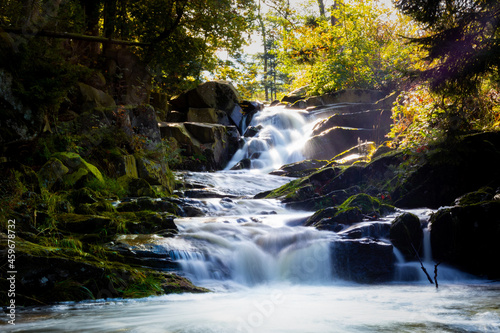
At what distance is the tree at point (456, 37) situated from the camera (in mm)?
6531

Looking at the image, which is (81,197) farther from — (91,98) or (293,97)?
(293,97)

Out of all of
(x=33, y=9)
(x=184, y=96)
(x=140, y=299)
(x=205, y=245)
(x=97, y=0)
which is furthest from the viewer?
(x=184, y=96)

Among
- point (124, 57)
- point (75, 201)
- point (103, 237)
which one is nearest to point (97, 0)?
point (124, 57)

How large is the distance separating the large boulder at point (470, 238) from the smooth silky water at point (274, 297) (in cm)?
21

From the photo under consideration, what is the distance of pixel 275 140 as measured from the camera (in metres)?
18.5

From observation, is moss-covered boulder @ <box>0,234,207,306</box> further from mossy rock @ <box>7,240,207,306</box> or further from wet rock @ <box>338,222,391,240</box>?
wet rock @ <box>338,222,391,240</box>

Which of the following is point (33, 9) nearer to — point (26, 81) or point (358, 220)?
point (26, 81)

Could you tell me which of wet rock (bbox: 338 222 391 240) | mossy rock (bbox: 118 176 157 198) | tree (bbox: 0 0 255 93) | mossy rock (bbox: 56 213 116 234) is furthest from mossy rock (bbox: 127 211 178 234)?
tree (bbox: 0 0 255 93)

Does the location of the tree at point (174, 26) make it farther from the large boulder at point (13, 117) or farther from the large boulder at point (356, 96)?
the large boulder at point (356, 96)

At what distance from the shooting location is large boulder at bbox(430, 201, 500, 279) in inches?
227

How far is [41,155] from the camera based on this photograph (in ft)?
22.7

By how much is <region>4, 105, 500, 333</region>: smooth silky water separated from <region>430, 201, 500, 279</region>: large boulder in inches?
8.2

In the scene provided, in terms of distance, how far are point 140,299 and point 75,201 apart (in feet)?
10.4

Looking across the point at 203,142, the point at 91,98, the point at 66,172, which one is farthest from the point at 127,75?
the point at 66,172
